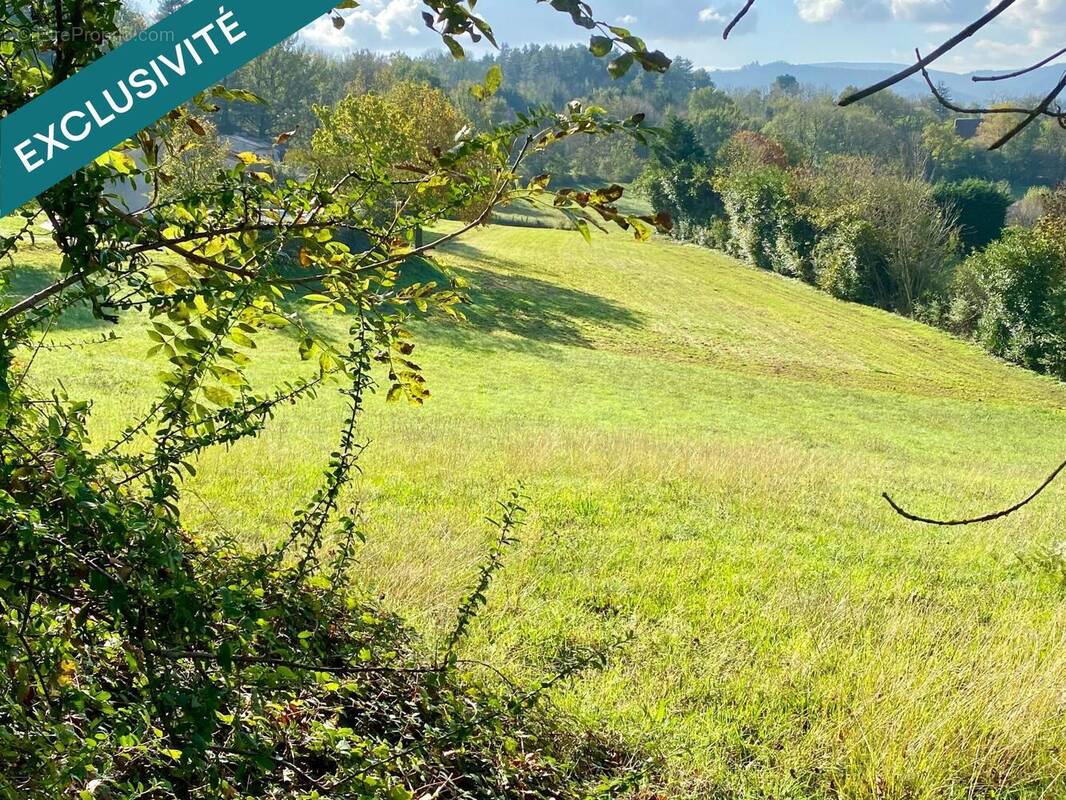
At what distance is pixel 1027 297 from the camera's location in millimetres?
29000

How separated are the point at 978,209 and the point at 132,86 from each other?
51.5m

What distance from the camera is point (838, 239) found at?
38.7m

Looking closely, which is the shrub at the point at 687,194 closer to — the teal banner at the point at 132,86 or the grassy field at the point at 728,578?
the grassy field at the point at 728,578

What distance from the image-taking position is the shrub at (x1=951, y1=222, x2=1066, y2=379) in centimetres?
2808

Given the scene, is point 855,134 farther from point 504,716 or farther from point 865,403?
point 504,716

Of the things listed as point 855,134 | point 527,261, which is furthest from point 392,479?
point 855,134

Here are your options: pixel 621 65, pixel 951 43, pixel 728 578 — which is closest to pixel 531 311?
pixel 728 578

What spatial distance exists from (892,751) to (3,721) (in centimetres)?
284

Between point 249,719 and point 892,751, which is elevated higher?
point 249,719

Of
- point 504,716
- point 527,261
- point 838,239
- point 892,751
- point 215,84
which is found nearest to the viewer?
point 215,84

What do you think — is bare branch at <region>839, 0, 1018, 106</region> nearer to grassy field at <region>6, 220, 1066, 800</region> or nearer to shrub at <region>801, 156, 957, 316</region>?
grassy field at <region>6, 220, 1066, 800</region>

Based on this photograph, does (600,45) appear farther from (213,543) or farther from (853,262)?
(853,262)

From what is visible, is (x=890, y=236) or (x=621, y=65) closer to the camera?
(x=621, y=65)

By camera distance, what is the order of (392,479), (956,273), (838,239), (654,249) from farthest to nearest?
1. (654,249)
2. (838,239)
3. (956,273)
4. (392,479)
